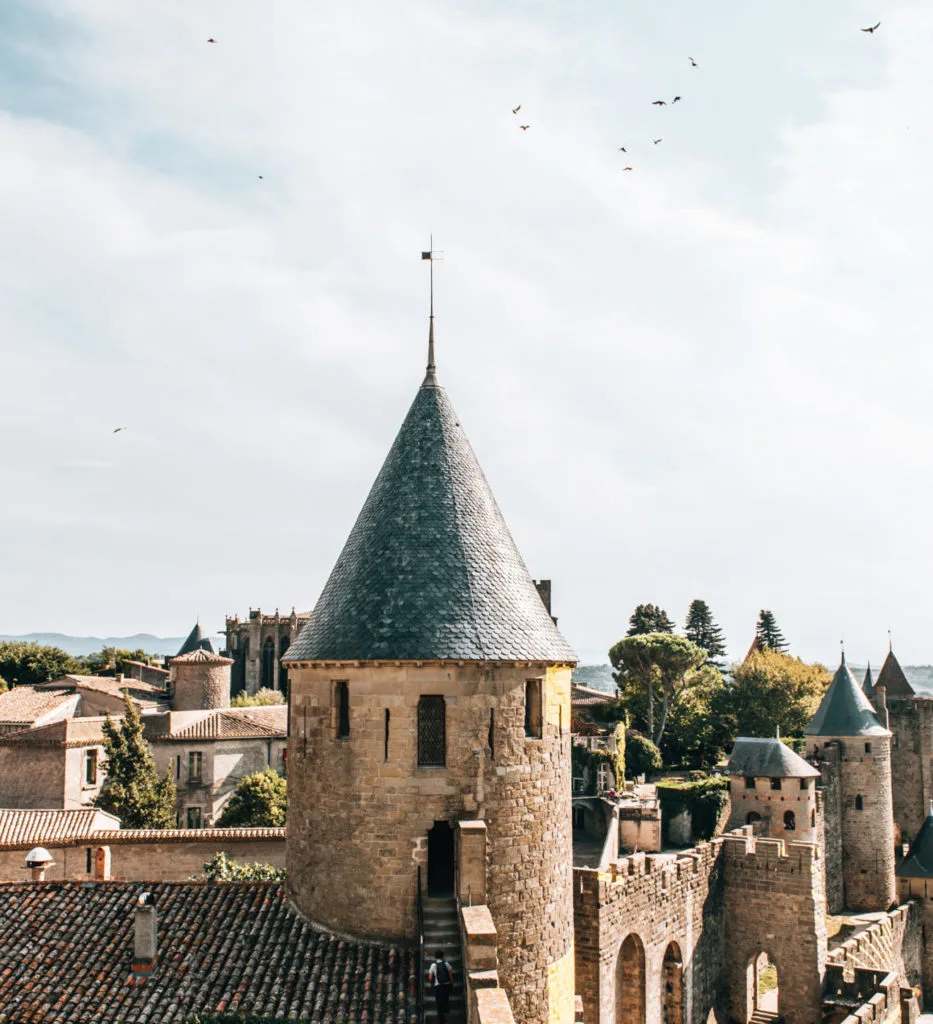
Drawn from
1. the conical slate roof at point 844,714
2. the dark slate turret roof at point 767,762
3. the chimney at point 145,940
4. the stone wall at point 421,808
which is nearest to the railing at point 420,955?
the stone wall at point 421,808

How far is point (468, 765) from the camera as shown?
14.7m

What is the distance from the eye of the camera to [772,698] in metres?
64.8

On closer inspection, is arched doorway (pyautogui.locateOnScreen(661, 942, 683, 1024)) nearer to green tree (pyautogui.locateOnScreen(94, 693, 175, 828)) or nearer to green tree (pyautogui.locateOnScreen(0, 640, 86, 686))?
green tree (pyautogui.locateOnScreen(94, 693, 175, 828))

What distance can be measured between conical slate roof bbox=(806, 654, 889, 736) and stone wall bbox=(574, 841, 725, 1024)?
17.3 metres

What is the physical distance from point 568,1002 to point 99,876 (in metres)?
10.3

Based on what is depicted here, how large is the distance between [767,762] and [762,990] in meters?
7.87

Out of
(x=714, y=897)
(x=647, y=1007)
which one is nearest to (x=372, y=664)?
(x=647, y=1007)

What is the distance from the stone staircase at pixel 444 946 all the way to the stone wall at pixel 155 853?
18465 millimetres

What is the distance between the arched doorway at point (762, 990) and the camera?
29312 millimetres

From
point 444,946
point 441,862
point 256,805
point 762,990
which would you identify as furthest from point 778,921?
point 256,805

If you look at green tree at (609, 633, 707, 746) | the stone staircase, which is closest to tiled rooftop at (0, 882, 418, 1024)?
the stone staircase

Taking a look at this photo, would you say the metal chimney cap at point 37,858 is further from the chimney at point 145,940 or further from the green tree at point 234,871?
the green tree at point 234,871

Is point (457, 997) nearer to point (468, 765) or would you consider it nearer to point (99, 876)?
point (468, 765)

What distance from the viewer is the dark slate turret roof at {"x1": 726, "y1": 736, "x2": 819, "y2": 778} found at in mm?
36562
